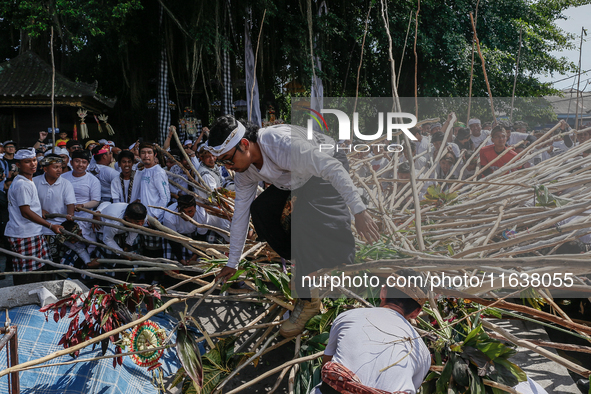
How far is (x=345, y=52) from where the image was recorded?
11.2 meters

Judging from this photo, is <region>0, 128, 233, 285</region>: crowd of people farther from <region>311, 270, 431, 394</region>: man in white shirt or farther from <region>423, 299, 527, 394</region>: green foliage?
<region>423, 299, 527, 394</region>: green foliage

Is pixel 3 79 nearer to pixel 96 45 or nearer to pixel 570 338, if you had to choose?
pixel 96 45

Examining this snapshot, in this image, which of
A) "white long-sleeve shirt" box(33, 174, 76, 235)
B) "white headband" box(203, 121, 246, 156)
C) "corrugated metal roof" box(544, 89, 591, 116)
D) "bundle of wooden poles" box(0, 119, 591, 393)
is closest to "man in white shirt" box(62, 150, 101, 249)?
"white long-sleeve shirt" box(33, 174, 76, 235)

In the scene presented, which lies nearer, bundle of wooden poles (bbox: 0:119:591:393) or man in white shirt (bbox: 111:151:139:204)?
A: bundle of wooden poles (bbox: 0:119:591:393)

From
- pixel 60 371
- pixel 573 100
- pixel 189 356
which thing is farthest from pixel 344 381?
pixel 573 100

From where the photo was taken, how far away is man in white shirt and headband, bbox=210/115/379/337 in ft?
6.15

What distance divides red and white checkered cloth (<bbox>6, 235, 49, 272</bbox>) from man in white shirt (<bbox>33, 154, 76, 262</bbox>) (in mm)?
99

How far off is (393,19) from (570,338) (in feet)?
27.7

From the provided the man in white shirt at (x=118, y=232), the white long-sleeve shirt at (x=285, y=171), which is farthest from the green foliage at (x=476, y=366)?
the man in white shirt at (x=118, y=232)

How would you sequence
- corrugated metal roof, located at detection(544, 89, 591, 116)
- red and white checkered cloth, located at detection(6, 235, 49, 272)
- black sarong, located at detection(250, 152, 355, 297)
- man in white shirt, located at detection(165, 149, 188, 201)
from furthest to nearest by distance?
man in white shirt, located at detection(165, 149, 188, 201) < red and white checkered cloth, located at detection(6, 235, 49, 272) < corrugated metal roof, located at detection(544, 89, 591, 116) < black sarong, located at detection(250, 152, 355, 297)

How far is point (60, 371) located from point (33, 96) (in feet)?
29.4

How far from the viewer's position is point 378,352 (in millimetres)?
1617

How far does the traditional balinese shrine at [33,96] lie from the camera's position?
950 cm

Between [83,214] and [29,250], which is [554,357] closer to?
[29,250]
